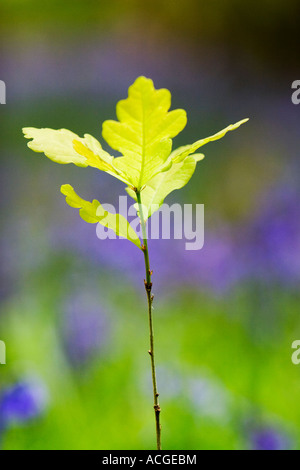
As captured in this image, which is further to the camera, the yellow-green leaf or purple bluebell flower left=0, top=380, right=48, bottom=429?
purple bluebell flower left=0, top=380, right=48, bottom=429

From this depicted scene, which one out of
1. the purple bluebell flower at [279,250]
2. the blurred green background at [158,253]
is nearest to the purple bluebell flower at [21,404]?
the blurred green background at [158,253]

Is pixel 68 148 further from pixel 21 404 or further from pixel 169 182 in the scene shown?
pixel 21 404

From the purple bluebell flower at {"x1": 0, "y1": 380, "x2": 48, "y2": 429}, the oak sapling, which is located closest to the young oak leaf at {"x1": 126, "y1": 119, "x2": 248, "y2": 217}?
the oak sapling

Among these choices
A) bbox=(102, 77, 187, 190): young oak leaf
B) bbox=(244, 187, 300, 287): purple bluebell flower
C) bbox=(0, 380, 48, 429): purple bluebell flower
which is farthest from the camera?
bbox=(244, 187, 300, 287): purple bluebell flower

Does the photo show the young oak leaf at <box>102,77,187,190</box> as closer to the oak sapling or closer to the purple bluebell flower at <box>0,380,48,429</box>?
the oak sapling

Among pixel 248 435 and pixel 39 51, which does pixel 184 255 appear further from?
pixel 39 51

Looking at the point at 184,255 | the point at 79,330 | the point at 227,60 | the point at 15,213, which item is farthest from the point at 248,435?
the point at 227,60

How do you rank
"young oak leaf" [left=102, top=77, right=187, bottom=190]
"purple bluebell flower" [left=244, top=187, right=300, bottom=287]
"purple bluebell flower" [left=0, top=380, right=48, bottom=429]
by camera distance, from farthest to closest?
"purple bluebell flower" [left=244, top=187, right=300, bottom=287] < "purple bluebell flower" [left=0, top=380, right=48, bottom=429] < "young oak leaf" [left=102, top=77, right=187, bottom=190]
